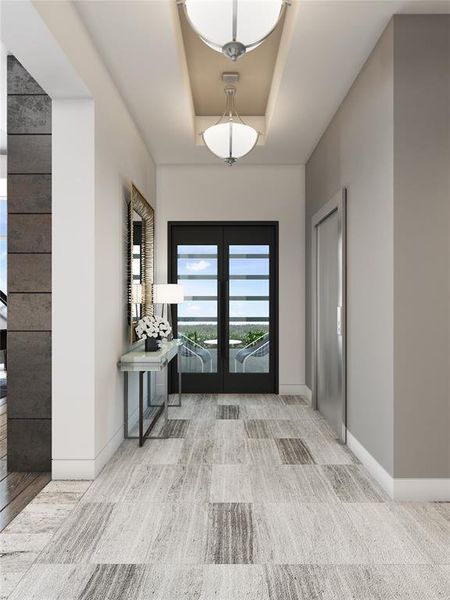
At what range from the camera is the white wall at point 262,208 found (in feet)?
19.0

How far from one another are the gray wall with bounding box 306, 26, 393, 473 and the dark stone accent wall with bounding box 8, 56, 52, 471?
2.17m

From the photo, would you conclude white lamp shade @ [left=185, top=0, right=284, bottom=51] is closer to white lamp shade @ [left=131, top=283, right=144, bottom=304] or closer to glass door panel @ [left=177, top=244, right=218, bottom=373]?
white lamp shade @ [left=131, top=283, right=144, bottom=304]

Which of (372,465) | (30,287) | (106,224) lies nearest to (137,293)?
(106,224)

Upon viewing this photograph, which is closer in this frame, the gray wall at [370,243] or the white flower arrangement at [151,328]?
the gray wall at [370,243]

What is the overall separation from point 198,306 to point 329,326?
1.93m

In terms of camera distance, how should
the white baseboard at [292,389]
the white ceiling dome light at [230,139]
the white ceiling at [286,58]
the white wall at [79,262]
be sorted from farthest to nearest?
the white baseboard at [292,389], the white ceiling dome light at [230,139], the white wall at [79,262], the white ceiling at [286,58]

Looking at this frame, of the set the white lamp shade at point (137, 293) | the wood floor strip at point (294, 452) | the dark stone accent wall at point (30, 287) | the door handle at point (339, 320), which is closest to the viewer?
the dark stone accent wall at point (30, 287)

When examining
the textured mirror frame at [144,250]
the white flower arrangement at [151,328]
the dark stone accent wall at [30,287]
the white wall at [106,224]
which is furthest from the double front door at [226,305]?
the dark stone accent wall at [30,287]

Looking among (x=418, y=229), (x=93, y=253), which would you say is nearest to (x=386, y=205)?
(x=418, y=229)

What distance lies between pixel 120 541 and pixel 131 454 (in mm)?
1293

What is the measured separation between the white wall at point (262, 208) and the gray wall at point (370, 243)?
170 cm

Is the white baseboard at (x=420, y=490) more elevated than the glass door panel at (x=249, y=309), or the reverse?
the glass door panel at (x=249, y=309)

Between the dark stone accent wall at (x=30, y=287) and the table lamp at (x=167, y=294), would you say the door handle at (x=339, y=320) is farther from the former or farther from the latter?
the dark stone accent wall at (x=30, y=287)

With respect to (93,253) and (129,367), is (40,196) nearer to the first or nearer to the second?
(93,253)
